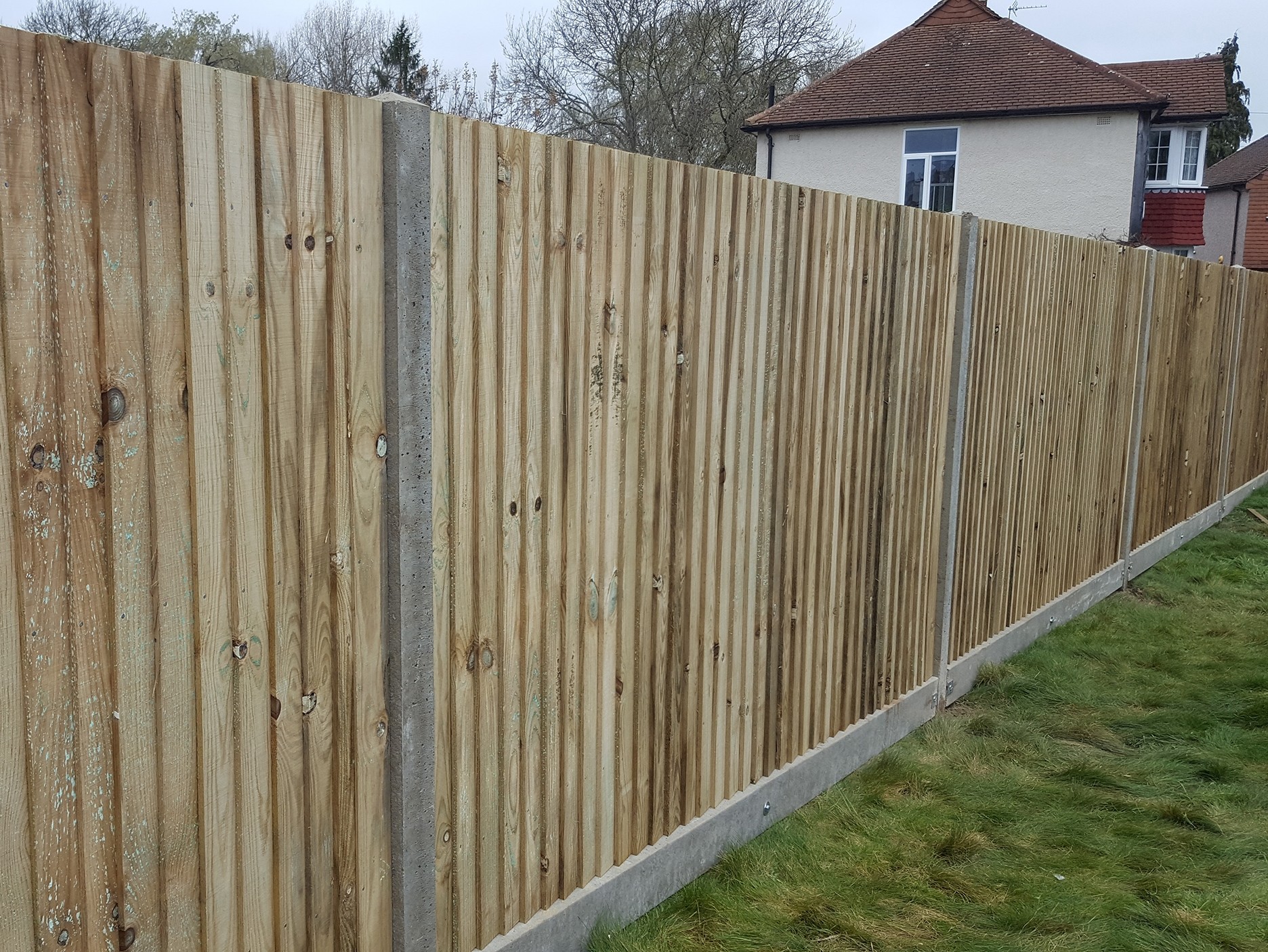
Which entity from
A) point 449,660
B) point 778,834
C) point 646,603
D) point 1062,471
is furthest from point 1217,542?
point 449,660

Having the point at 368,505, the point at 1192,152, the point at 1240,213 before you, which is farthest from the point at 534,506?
the point at 1240,213

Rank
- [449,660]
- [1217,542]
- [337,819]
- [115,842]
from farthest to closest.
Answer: [1217,542]
[449,660]
[337,819]
[115,842]

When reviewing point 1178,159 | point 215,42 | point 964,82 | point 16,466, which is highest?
point 215,42

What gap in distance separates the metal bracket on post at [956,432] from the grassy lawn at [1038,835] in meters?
0.44

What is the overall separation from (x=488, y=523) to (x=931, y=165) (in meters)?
25.7

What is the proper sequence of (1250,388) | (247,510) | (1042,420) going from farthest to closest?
(1250,388) → (1042,420) → (247,510)

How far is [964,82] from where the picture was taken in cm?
2600

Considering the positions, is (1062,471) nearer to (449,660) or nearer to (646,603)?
(646,603)

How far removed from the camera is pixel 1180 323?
7805 millimetres

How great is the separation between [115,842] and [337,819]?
1.60 feet

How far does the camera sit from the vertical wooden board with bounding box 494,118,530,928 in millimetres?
2385

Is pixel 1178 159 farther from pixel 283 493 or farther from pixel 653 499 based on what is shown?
pixel 283 493

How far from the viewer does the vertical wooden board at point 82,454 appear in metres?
1.59

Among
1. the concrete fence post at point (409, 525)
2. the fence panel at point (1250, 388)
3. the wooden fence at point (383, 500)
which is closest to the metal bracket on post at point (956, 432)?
the wooden fence at point (383, 500)
